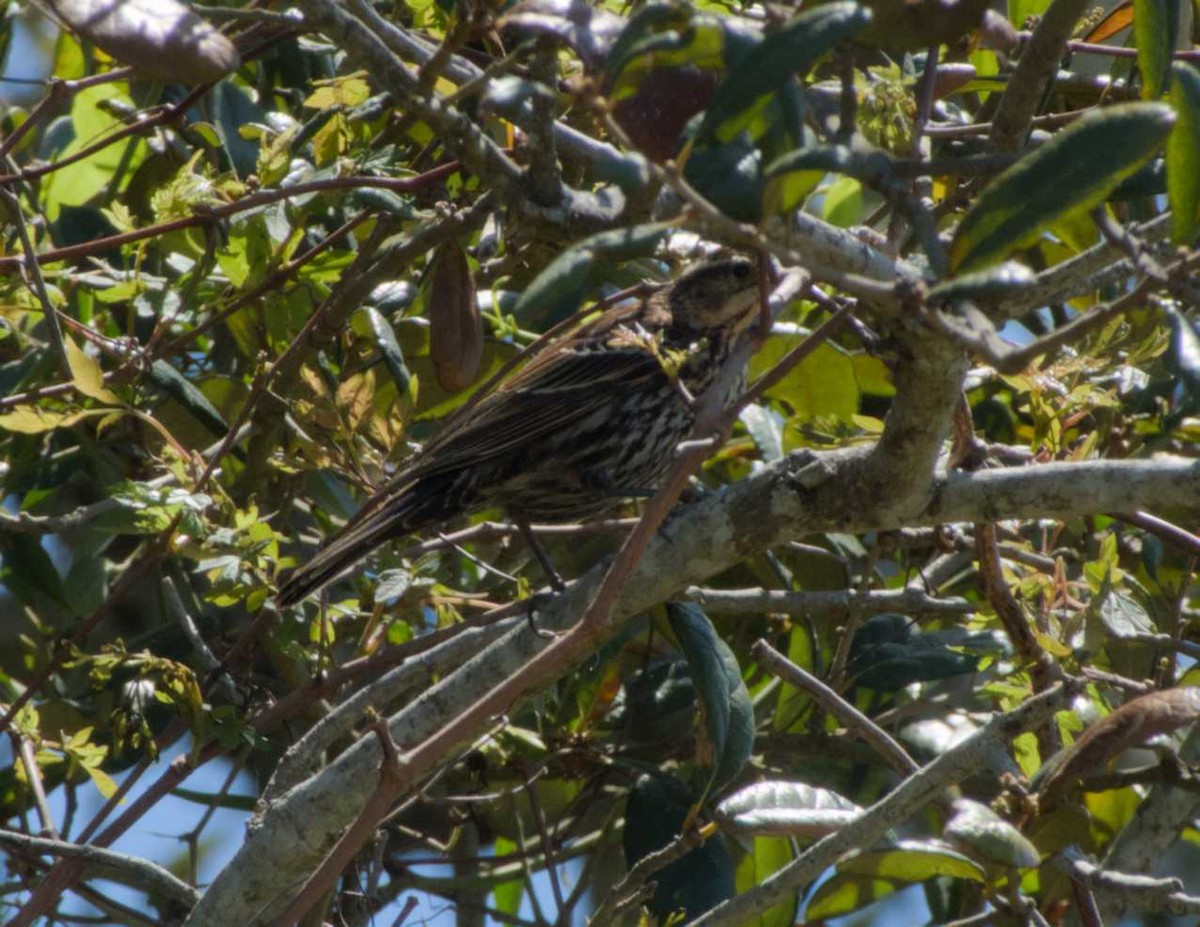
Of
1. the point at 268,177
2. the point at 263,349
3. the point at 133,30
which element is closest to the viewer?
the point at 133,30

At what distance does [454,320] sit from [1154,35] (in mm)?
1440

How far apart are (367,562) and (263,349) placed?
0.56m

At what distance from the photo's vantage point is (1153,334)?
10.5 ft

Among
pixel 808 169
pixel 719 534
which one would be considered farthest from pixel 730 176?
pixel 719 534

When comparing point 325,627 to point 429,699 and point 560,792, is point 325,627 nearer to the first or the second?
point 429,699

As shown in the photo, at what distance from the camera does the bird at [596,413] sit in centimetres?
428

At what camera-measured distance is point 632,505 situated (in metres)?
4.70

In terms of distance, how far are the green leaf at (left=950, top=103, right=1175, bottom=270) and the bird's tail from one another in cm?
203

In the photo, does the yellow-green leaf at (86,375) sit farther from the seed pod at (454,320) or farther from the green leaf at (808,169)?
the green leaf at (808,169)

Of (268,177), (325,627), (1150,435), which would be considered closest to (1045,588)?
(1150,435)

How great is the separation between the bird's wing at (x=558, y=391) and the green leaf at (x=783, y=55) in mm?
2572

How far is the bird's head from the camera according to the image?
4535 mm

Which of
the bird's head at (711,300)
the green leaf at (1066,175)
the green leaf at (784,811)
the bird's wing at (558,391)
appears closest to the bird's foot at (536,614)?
the green leaf at (784,811)

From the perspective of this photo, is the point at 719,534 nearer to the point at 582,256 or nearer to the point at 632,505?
the point at 582,256
